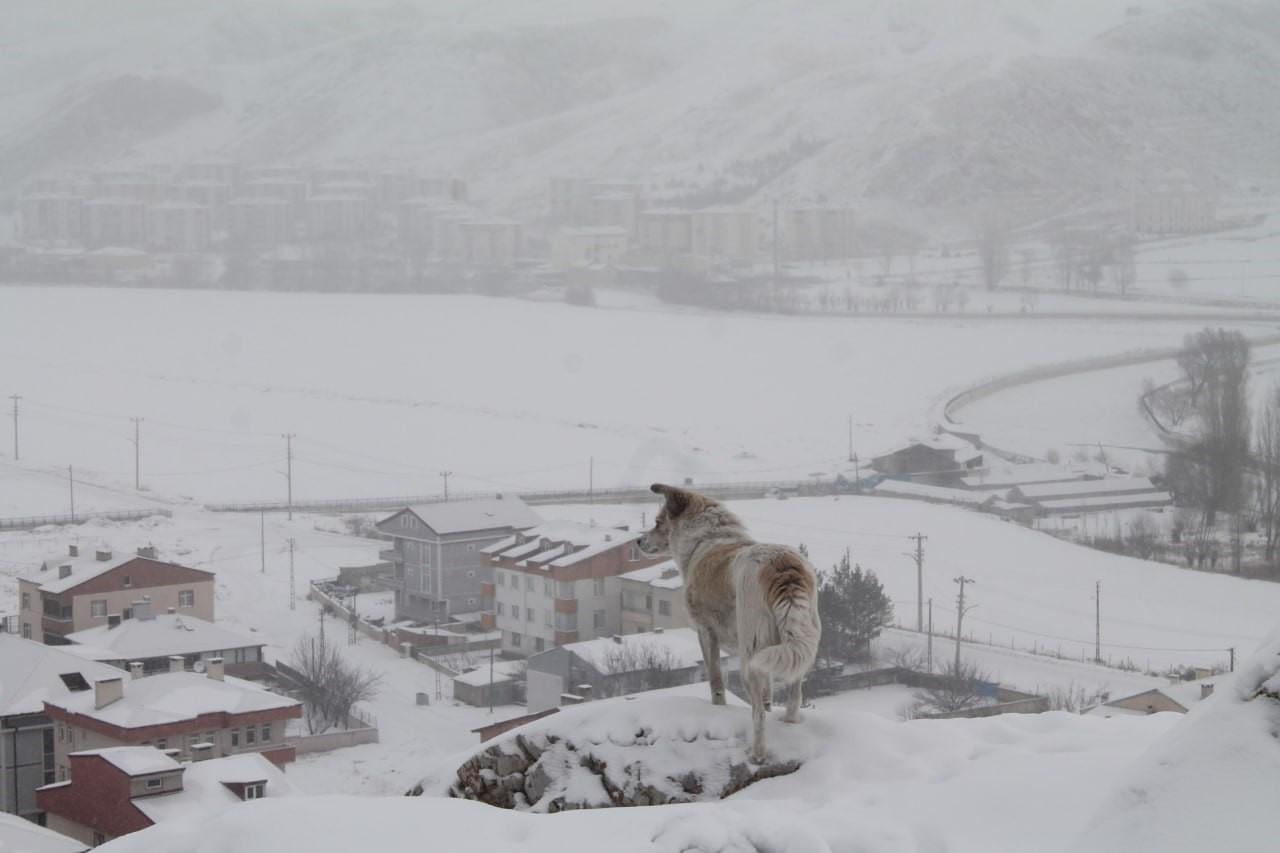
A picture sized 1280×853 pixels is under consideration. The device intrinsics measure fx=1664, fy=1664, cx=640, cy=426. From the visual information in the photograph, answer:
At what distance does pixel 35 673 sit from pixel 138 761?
1.65 meters

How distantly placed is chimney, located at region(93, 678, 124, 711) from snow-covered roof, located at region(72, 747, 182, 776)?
103cm

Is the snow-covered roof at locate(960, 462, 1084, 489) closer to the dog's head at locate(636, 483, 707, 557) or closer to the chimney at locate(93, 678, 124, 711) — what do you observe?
the chimney at locate(93, 678, 124, 711)

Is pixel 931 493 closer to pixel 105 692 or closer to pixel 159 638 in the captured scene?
pixel 159 638

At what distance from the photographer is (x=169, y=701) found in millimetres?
4922

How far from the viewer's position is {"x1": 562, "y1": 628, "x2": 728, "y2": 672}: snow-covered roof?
6.03 meters

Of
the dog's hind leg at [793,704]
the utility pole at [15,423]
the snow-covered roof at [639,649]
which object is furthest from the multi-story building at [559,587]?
the utility pole at [15,423]

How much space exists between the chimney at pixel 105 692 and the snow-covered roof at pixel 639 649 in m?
1.74

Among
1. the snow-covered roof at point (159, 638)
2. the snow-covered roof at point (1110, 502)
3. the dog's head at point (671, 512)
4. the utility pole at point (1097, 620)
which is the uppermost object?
the dog's head at point (671, 512)

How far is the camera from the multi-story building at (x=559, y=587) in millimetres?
7297

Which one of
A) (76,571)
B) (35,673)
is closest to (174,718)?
(35,673)

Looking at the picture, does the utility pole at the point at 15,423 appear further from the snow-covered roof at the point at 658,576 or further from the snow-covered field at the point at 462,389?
the snow-covered roof at the point at 658,576

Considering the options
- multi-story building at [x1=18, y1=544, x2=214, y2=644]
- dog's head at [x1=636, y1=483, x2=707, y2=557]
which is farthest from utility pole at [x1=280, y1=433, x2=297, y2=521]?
dog's head at [x1=636, y1=483, x2=707, y2=557]

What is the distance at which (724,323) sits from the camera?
22.1m

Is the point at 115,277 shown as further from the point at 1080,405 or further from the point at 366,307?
the point at 1080,405
